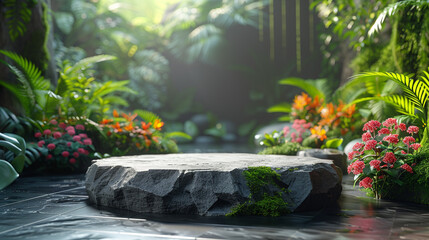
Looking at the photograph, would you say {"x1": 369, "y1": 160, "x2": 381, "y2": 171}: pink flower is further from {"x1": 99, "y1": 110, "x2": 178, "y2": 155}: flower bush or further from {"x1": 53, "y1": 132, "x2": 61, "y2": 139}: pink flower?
{"x1": 53, "y1": 132, "x2": 61, "y2": 139}: pink flower

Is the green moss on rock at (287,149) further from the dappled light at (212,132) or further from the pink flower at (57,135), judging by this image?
the pink flower at (57,135)

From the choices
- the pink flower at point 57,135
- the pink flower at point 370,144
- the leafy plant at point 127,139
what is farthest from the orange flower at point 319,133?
the pink flower at point 57,135

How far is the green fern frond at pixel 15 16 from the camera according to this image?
5.75 m

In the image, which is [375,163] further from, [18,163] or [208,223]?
[18,163]

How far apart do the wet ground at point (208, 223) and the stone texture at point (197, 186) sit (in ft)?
0.37

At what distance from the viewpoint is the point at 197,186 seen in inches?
111

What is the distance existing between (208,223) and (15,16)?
15.7ft

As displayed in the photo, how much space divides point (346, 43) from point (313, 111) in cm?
347

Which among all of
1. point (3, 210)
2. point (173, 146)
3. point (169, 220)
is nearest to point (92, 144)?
point (173, 146)

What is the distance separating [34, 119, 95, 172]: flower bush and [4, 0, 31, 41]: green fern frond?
55.2 inches

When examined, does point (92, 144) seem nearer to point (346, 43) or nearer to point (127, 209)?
point (127, 209)

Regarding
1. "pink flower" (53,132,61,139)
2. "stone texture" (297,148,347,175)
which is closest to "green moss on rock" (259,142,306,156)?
"stone texture" (297,148,347,175)

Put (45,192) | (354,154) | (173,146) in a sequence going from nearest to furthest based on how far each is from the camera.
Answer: (354,154)
(45,192)
(173,146)

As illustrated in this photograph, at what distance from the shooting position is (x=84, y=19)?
1238cm
